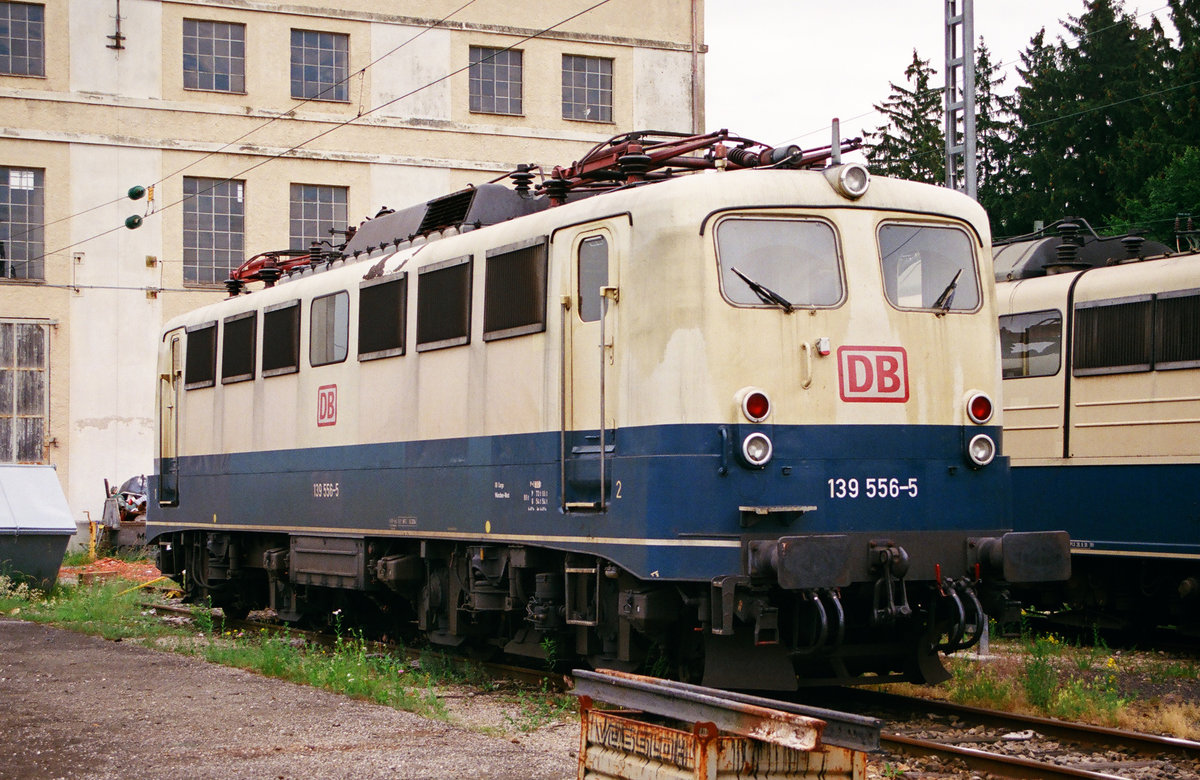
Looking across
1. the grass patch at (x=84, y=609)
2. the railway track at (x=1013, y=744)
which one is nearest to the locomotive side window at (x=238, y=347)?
the grass patch at (x=84, y=609)

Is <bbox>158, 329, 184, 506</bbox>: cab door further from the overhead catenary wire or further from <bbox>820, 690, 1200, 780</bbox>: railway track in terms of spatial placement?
the overhead catenary wire

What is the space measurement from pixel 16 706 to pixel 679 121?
27723 mm

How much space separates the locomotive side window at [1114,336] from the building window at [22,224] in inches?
907

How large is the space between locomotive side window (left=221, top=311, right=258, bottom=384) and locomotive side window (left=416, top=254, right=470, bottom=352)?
391 cm

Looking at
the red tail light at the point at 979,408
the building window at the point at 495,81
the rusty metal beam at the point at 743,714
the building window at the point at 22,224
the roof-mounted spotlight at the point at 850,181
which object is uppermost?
the building window at the point at 495,81

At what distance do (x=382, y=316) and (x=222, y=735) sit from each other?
16.3 feet

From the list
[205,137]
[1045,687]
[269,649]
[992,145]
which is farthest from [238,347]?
[992,145]

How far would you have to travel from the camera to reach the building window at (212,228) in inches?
1275

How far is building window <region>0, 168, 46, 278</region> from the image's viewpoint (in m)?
31.2

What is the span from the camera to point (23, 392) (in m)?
30.9

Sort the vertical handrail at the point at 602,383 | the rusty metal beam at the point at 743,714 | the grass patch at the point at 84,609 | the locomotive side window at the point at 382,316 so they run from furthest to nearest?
the grass patch at the point at 84,609 < the locomotive side window at the point at 382,316 < the vertical handrail at the point at 602,383 < the rusty metal beam at the point at 743,714

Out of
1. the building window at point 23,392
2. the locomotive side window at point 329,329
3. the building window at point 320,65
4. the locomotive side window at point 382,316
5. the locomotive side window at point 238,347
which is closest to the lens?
the locomotive side window at point 382,316

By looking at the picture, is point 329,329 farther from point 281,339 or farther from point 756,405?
point 756,405

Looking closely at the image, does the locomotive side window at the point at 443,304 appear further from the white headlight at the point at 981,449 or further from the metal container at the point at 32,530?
the metal container at the point at 32,530
